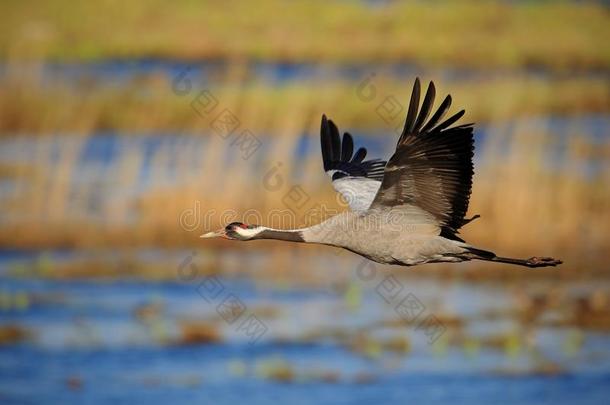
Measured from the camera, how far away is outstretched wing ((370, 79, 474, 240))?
1019 centimetres

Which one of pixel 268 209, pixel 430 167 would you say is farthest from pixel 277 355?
pixel 430 167

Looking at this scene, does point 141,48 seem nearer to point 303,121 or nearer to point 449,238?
point 303,121

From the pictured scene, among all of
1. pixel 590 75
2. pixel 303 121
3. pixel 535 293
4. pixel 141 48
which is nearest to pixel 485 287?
pixel 535 293

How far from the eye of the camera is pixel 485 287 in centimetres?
1922

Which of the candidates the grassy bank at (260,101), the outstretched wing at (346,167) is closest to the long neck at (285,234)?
the outstretched wing at (346,167)

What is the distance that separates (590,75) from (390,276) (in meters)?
13.5

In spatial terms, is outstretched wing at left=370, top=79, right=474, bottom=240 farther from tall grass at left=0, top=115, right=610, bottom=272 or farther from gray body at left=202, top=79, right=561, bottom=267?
tall grass at left=0, top=115, right=610, bottom=272

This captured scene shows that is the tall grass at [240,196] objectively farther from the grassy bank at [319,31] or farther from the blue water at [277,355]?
the grassy bank at [319,31]

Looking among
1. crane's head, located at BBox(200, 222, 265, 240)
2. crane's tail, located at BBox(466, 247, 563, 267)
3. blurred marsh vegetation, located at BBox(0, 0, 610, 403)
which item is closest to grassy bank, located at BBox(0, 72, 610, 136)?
blurred marsh vegetation, located at BBox(0, 0, 610, 403)

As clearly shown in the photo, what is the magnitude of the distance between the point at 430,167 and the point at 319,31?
2198 cm

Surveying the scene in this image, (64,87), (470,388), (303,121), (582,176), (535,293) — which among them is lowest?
(470,388)

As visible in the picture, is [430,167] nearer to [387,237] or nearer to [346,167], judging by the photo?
[387,237]

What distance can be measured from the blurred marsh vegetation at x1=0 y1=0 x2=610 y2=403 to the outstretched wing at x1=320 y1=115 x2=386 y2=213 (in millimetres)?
4799

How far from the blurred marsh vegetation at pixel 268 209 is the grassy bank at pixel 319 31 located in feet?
0.37
